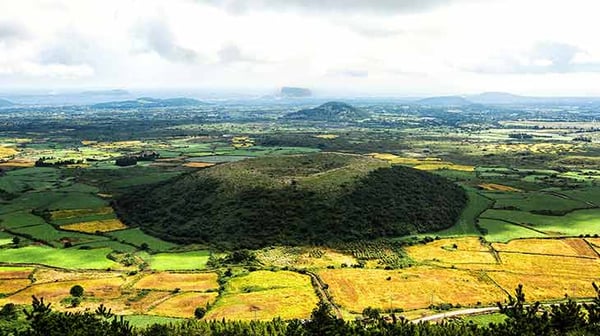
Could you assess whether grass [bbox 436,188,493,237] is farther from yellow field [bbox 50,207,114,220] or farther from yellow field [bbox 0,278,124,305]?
yellow field [bbox 50,207,114,220]

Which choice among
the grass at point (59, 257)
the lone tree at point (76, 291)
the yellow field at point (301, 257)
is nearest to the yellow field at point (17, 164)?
the grass at point (59, 257)

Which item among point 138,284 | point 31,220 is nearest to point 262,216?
point 138,284

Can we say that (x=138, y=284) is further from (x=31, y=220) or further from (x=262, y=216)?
(x=31, y=220)

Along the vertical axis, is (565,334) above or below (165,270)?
above

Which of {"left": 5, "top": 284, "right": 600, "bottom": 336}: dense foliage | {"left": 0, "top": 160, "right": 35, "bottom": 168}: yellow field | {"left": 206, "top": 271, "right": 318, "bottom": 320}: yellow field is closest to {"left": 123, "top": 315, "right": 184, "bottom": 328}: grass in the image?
{"left": 5, "top": 284, "right": 600, "bottom": 336}: dense foliage

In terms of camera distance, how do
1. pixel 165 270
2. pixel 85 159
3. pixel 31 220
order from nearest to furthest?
pixel 165 270
pixel 31 220
pixel 85 159

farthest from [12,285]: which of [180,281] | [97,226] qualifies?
[97,226]

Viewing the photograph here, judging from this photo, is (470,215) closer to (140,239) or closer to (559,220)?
(559,220)
